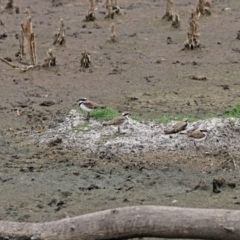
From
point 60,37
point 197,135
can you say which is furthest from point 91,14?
point 197,135

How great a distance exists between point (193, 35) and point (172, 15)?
95.5 inches

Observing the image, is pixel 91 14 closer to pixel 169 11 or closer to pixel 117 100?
pixel 169 11

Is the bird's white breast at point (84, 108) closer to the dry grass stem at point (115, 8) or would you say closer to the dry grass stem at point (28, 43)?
the dry grass stem at point (28, 43)

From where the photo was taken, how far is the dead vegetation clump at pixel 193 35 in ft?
45.2

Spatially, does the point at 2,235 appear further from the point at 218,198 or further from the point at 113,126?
the point at 113,126

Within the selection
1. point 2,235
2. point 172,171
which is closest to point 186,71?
point 172,171

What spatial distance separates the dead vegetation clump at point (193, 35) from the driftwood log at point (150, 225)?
330 inches

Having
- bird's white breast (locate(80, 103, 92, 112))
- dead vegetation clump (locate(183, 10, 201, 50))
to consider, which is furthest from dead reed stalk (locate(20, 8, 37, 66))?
bird's white breast (locate(80, 103, 92, 112))

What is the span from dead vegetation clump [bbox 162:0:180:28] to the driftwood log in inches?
416

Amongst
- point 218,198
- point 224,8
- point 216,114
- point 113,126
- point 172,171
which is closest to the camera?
point 218,198

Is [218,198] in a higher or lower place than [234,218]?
lower

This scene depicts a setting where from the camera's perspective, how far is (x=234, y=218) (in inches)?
217

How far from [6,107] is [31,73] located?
1816 millimetres

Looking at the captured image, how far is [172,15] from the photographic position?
53.5 ft
